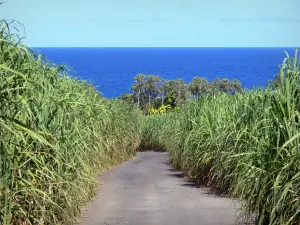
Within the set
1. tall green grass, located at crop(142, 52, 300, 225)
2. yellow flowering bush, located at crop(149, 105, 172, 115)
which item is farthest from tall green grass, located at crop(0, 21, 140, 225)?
yellow flowering bush, located at crop(149, 105, 172, 115)

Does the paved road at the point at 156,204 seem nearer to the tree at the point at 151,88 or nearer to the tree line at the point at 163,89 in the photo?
the tree line at the point at 163,89

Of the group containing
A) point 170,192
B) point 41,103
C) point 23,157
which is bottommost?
point 170,192

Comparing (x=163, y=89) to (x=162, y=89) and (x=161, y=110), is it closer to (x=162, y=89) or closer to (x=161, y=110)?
(x=162, y=89)

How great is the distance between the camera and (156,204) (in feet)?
35.2

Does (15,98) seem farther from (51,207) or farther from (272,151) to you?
(272,151)

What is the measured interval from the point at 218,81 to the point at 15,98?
50.2 meters

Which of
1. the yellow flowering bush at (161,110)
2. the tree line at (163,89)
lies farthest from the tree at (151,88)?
the yellow flowering bush at (161,110)

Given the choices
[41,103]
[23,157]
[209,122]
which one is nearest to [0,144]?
[23,157]

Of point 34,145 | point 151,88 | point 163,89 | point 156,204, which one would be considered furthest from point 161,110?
point 34,145

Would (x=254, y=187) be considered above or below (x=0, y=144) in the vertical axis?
below

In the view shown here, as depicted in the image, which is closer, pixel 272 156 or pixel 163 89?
pixel 272 156

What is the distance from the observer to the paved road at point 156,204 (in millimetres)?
9258

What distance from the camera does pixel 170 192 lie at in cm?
1239

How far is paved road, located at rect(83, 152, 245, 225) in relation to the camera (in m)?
9.26
